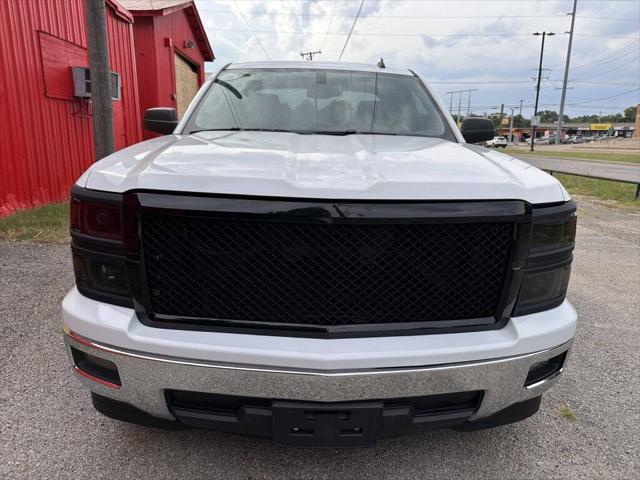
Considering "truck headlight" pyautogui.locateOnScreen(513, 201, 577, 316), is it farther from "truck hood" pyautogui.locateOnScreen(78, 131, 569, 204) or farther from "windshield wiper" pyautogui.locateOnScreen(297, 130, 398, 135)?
"windshield wiper" pyautogui.locateOnScreen(297, 130, 398, 135)

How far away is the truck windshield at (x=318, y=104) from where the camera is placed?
2.93 metres

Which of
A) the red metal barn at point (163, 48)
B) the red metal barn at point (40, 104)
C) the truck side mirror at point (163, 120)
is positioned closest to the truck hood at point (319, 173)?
the truck side mirror at point (163, 120)

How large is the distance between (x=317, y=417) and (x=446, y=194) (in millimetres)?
888

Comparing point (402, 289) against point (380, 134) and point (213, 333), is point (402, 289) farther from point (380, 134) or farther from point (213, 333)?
point (380, 134)

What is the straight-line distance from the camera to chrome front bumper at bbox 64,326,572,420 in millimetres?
1543

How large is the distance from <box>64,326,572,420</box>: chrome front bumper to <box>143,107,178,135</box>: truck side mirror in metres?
1.95

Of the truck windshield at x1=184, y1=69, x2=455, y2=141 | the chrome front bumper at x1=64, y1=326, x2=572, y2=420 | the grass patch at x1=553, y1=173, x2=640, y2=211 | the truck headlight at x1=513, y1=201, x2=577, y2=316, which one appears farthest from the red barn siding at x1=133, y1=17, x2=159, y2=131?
the truck headlight at x1=513, y1=201, x2=577, y2=316

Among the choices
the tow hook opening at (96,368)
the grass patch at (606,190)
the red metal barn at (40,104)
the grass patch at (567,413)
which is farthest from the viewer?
the grass patch at (606,190)

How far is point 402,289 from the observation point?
1.68 metres

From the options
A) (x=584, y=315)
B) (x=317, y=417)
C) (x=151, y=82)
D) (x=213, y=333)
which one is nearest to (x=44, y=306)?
(x=213, y=333)

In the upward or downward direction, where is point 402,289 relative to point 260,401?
upward

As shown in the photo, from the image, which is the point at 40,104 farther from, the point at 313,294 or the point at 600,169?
the point at 600,169

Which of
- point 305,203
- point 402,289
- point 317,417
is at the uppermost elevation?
point 305,203

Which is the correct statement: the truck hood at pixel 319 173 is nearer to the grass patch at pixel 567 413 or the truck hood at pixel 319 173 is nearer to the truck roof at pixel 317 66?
the grass patch at pixel 567 413
